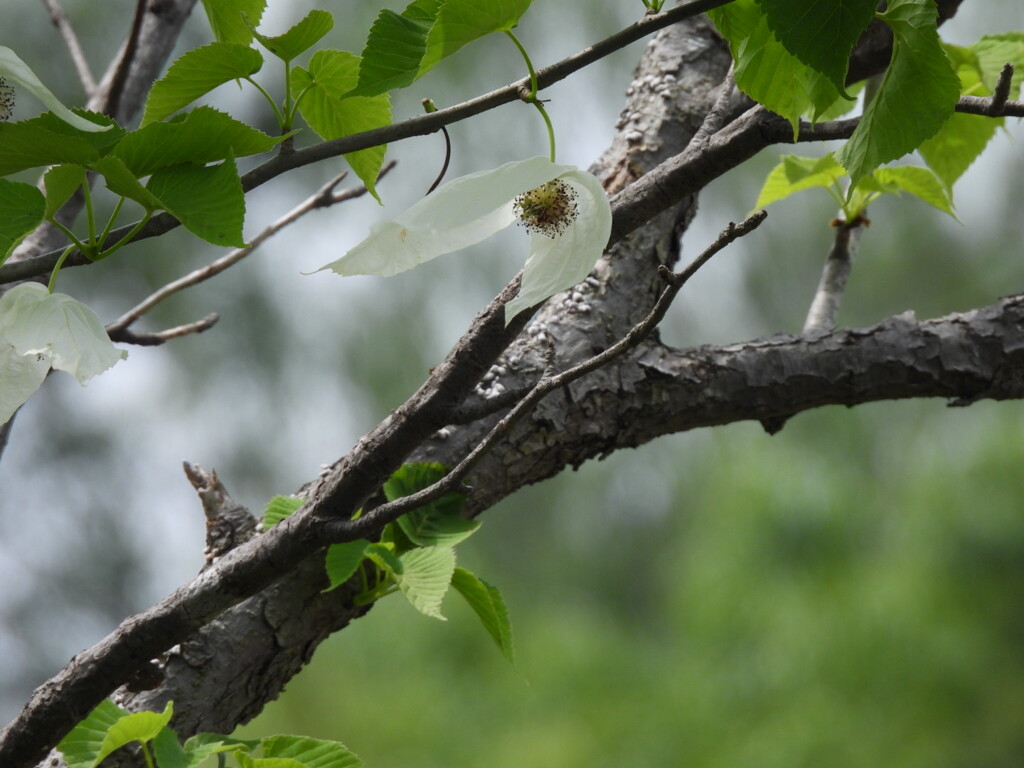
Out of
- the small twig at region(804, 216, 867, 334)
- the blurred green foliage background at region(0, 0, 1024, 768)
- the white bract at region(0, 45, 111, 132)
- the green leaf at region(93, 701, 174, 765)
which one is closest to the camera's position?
the white bract at region(0, 45, 111, 132)

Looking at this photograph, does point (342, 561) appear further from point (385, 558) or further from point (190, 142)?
point (190, 142)

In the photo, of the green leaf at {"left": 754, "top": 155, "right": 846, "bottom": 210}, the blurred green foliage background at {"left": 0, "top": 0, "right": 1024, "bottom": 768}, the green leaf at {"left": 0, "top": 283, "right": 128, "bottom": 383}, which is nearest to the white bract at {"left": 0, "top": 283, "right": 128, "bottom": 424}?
the green leaf at {"left": 0, "top": 283, "right": 128, "bottom": 383}

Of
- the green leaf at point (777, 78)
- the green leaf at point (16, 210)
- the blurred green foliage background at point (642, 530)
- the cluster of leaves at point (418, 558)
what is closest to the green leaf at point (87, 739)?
the cluster of leaves at point (418, 558)

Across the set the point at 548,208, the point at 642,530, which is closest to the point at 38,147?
the point at 548,208

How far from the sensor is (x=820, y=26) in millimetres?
197

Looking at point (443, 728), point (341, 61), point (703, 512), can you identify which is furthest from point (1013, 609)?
point (341, 61)

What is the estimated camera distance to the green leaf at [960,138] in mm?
493

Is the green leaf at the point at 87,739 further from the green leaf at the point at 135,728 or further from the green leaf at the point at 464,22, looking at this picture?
the green leaf at the point at 464,22

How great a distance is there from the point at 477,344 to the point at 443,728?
1909mm

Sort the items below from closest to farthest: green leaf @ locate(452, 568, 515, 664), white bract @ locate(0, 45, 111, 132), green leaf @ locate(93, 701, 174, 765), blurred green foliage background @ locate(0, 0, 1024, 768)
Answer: white bract @ locate(0, 45, 111, 132)
green leaf @ locate(93, 701, 174, 765)
green leaf @ locate(452, 568, 515, 664)
blurred green foliage background @ locate(0, 0, 1024, 768)

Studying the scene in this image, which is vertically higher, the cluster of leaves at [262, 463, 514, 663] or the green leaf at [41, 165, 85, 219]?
the green leaf at [41, 165, 85, 219]

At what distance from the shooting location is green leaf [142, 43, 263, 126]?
228mm

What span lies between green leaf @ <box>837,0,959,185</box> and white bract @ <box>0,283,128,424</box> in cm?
20

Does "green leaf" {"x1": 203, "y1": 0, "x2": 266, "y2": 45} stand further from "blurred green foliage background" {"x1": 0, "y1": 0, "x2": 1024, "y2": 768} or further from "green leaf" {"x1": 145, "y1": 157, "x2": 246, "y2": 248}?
"blurred green foliage background" {"x1": 0, "y1": 0, "x2": 1024, "y2": 768}
